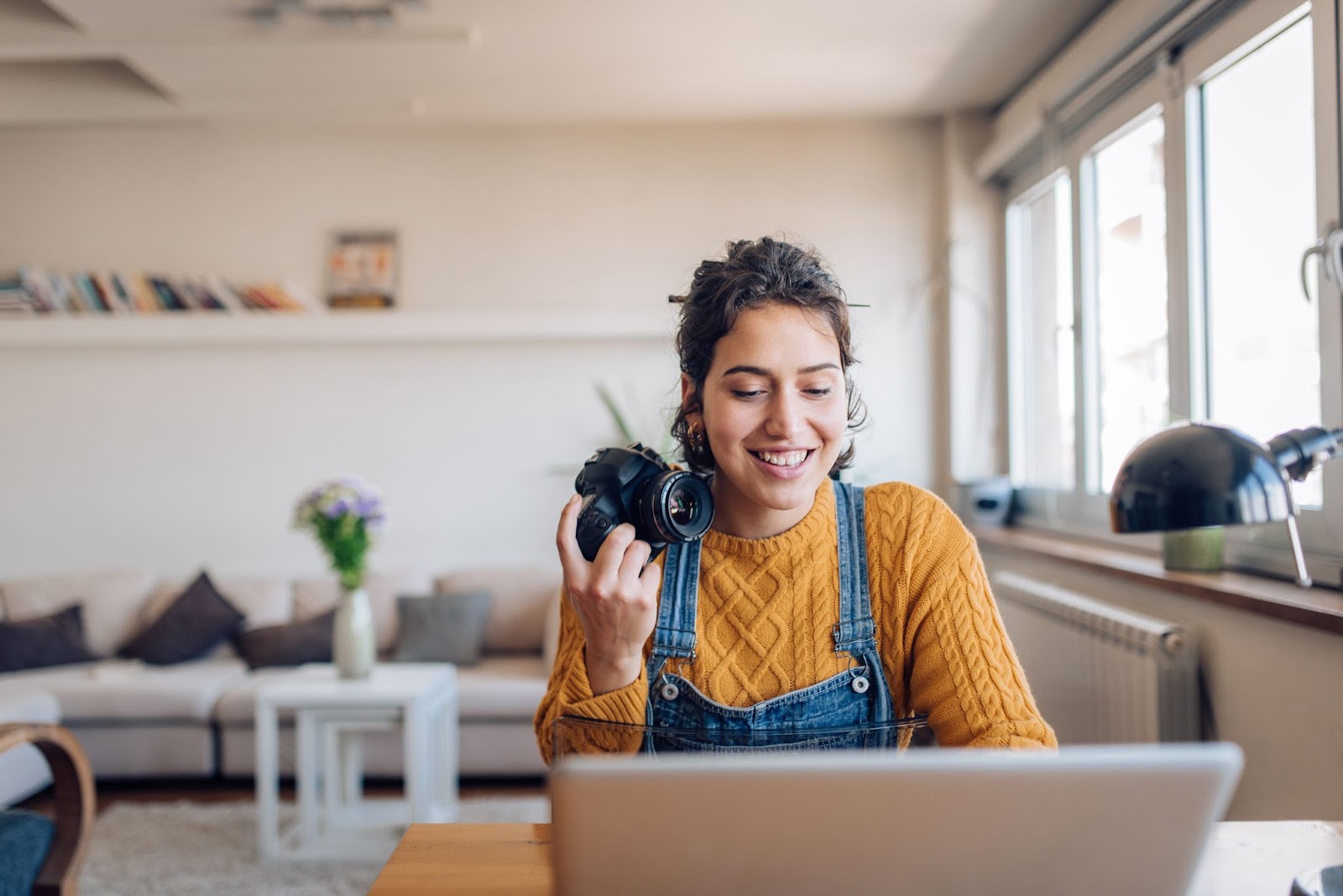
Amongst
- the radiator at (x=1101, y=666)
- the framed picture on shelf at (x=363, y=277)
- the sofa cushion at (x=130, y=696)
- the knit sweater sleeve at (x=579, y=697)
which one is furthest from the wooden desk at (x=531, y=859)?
the framed picture on shelf at (x=363, y=277)

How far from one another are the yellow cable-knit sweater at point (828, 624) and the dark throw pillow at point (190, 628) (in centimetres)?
301

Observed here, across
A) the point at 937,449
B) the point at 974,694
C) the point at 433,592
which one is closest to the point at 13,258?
the point at 433,592

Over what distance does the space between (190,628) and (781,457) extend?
3326 mm

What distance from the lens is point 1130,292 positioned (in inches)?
119

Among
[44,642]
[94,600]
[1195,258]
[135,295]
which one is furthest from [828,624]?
[135,295]

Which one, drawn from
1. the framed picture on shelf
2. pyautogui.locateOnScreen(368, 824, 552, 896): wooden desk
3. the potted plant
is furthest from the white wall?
pyautogui.locateOnScreen(368, 824, 552, 896): wooden desk

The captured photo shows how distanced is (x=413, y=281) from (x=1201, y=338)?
3.06m

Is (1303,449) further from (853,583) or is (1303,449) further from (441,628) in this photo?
(441,628)

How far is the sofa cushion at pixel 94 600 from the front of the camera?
3877 millimetres

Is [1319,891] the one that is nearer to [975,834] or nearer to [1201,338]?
[975,834]

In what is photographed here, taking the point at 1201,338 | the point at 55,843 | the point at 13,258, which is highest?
the point at 13,258

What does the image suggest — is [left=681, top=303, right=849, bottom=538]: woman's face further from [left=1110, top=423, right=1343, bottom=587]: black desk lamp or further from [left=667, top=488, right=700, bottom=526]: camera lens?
[left=1110, top=423, right=1343, bottom=587]: black desk lamp

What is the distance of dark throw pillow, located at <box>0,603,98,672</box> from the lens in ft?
11.9

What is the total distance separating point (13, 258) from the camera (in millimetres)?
4344
